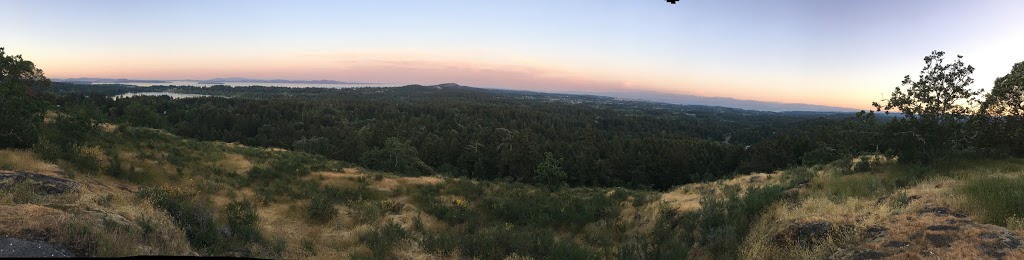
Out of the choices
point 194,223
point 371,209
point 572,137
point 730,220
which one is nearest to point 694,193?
point 730,220

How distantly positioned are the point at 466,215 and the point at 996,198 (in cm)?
1613

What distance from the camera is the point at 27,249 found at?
209 inches

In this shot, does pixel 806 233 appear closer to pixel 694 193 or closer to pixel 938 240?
pixel 938 240

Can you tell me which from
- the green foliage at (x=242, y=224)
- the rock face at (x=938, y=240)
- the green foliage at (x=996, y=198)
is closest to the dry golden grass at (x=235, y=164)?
the green foliage at (x=242, y=224)

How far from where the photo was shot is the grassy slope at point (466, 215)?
739 centimetres

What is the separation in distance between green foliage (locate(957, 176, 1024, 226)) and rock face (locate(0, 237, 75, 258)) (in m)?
15.0

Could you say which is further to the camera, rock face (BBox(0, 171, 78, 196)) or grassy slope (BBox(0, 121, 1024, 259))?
rock face (BBox(0, 171, 78, 196))

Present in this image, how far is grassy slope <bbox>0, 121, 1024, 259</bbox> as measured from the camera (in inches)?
291

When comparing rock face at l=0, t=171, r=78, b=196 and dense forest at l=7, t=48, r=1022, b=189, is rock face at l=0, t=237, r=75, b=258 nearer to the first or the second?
rock face at l=0, t=171, r=78, b=196

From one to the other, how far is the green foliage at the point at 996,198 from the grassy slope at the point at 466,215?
40 mm

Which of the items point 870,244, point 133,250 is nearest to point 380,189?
point 133,250

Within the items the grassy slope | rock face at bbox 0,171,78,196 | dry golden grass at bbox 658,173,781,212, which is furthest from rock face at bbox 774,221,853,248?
rock face at bbox 0,171,78,196

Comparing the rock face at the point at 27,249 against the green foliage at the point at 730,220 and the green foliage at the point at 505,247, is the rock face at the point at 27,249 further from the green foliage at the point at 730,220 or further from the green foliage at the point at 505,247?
the green foliage at the point at 730,220

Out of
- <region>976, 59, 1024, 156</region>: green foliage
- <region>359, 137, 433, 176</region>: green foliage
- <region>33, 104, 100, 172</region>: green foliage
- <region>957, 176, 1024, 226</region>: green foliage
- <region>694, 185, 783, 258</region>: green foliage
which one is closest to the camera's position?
<region>957, 176, 1024, 226</region>: green foliage
